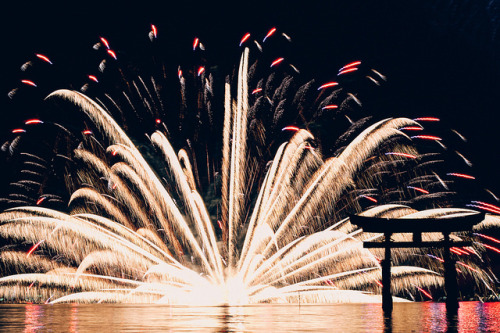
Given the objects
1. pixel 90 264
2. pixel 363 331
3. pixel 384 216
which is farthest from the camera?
pixel 384 216

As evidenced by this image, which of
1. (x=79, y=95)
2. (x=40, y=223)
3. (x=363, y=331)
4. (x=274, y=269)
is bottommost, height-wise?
(x=363, y=331)

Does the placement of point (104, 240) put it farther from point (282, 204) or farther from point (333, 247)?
point (333, 247)

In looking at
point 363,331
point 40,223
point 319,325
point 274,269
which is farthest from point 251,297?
point 363,331

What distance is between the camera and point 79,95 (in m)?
25.2

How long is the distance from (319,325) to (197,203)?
36.0ft

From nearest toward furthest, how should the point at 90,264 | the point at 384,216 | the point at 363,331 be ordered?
the point at 363,331 → the point at 90,264 → the point at 384,216

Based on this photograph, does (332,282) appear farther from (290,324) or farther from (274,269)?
(290,324)

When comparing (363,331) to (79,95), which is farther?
(79,95)

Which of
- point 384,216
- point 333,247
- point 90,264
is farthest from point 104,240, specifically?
point 384,216

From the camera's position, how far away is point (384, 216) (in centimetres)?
2619

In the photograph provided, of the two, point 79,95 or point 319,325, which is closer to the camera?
point 319,325

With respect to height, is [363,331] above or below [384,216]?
below

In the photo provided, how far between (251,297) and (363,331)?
48.8ft

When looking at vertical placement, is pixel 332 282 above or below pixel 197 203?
below
